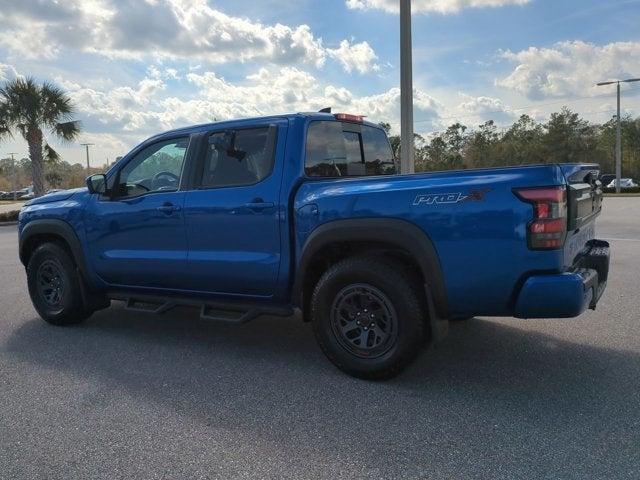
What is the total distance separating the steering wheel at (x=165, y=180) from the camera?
4831mm

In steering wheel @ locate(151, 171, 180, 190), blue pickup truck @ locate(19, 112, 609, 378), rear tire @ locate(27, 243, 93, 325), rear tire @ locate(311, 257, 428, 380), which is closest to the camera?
blue pickup truck @ locate(19, 112, 609, 378)

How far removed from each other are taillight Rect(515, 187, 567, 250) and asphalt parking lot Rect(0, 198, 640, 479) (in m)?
1.00

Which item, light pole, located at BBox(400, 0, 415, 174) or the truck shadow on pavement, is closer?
the truck shadow on pavement

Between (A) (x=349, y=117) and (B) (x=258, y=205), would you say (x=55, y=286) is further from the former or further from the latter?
(A) (x=349, y=117)

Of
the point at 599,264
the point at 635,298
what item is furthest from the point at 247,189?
the point at 635,298

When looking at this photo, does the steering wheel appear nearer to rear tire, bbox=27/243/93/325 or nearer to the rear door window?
the rear door window

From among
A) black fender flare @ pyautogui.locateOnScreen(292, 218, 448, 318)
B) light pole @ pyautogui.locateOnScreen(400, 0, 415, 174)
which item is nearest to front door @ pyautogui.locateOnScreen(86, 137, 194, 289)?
black fender flare @ pyautogui.locateOnScreen(292, 218, 448, 318)

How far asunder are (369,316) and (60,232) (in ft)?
10.7

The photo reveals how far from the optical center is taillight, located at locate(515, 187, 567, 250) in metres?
3.21

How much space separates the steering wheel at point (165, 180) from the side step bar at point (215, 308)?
38.7 inches

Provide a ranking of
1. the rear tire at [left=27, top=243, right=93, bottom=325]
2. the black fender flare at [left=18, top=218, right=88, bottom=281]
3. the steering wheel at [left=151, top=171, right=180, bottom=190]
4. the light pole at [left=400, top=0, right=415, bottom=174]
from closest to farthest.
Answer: the steering wheel at [left=151, top=171, right=180, bottom=190]
the black fender flare at [left=18, top=218, right=88, bottom=281]
the rear tire at [left=27, top=243, right=93, bottom=325]
the light pole at [left=400, top=0, right=415, bottom=174]

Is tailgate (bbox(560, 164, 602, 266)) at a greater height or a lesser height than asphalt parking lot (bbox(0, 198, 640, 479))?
greater

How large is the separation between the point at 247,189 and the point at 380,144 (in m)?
1.62

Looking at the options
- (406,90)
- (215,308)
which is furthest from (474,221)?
(406,90)
